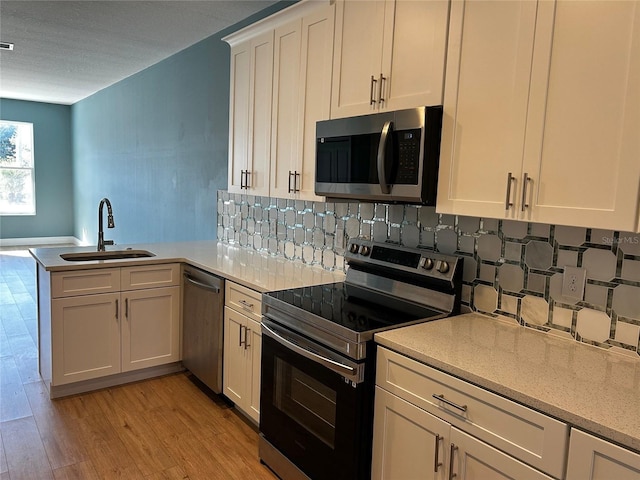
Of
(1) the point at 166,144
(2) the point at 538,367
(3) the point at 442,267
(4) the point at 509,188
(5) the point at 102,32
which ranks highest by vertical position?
(5) the point at 102,32

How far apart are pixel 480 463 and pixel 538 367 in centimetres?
35

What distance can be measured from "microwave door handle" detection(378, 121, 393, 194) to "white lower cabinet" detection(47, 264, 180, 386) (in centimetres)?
186

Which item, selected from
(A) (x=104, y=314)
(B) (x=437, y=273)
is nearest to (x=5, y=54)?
(A) (x=104, y=314)

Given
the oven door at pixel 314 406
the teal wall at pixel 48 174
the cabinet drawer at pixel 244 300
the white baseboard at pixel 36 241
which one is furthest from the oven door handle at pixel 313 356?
the teal wall at pixel 48 174

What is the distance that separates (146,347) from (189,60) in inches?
110

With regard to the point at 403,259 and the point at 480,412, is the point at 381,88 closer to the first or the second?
the point at 403,259

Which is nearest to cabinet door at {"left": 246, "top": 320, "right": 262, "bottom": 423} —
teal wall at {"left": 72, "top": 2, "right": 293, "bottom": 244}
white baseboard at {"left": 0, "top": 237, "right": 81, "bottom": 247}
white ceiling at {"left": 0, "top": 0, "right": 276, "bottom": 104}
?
teal wall at {"left": 72, "top": 2, "right": 293, "bottom": 244}

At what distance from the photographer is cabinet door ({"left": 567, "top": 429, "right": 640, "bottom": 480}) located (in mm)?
1130

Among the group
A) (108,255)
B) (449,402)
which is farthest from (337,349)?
(108,255)

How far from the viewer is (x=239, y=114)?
323cm

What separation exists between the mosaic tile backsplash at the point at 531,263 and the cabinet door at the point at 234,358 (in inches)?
27.0

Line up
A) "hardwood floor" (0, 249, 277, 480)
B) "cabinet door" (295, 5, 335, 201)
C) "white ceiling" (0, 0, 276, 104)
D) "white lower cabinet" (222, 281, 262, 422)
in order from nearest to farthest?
"hardwood floor" (0, 249, 277, 480)
"cabinet door" (295, 5, 335, 201)
"white lower cabinet" (222, 281, 262, 422)
"white ceiling" (0, 0, 276, 104)

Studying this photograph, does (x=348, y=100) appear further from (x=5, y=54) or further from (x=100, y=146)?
(x=100, y=146)

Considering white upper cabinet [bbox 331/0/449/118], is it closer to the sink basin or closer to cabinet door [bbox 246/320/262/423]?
cabinet door [bbox 246/320/262/423]
